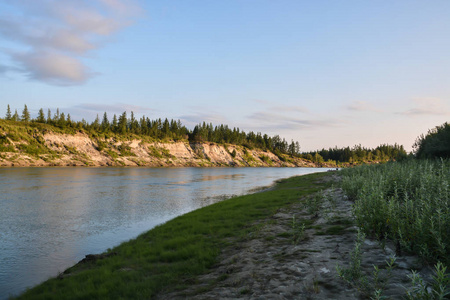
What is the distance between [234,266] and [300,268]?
218cm

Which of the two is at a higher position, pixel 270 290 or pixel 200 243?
pixel 270 290

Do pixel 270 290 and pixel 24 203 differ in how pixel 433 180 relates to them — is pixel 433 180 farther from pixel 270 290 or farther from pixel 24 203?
pixel 24 203

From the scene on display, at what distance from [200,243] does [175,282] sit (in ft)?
12.0

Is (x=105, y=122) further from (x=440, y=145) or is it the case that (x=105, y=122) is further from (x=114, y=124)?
(x=440, y=145)

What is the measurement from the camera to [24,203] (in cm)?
2512

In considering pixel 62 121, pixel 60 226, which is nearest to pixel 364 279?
pixel 60 226

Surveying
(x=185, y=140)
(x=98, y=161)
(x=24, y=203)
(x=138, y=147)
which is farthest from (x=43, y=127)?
(x=24, y=203)

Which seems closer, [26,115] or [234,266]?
[234,266]

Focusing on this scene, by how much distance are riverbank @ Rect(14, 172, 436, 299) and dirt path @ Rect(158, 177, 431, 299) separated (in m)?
0.02

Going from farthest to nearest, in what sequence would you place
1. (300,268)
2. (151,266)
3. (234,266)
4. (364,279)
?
(151,266) < (234,266) < (300,268) < (364,279)

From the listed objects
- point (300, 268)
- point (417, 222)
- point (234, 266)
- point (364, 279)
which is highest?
point (417, 222)

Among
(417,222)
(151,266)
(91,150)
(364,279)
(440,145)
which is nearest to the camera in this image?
(364,279)

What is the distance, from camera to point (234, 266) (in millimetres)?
8102

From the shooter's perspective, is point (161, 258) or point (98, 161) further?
point (98, 161)
